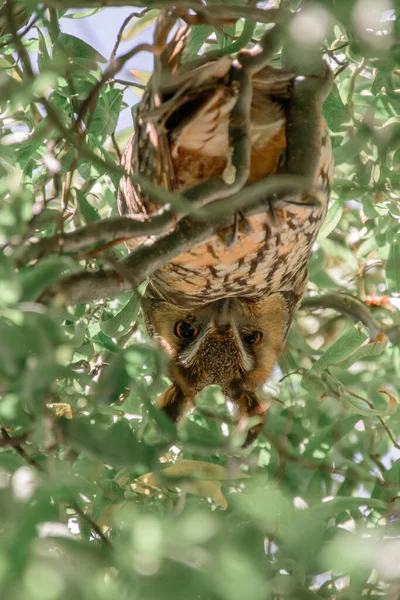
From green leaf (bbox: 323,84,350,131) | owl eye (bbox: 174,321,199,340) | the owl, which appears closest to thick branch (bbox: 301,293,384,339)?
the owl

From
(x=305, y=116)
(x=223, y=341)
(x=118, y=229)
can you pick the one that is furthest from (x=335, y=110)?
(x=118, y=229)

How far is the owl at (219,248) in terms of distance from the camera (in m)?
1.33

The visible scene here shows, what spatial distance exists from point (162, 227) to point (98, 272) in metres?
0.11

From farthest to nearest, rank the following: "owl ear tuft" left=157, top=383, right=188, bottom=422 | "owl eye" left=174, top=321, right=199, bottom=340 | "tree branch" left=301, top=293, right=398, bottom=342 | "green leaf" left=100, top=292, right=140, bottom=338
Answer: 1. "tree branch" left=301, top=293, right=398, bottom=342
2. "owl eye" left=174, top=321, right=199, bottom=340
3. "owl ear tuft" left=157, top=383, right=188, bottom=422
4. "green leaf" left=100, top=292, right=140, bottom=338

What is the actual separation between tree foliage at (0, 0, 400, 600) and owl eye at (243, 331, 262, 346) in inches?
8.3

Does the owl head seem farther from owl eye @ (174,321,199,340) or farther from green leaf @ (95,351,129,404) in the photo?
green leaf @ (95,351,129,404)

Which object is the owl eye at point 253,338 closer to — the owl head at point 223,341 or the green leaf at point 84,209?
the owl head at point 223,341

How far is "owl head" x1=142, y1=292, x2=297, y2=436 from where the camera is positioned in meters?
1.90

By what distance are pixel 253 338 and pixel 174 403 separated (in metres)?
0.32

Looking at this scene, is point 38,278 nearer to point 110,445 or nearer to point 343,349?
point 110,445

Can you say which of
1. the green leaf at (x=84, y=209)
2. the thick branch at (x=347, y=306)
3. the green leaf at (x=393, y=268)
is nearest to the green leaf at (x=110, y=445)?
the green leaf at (x=84, y=209)

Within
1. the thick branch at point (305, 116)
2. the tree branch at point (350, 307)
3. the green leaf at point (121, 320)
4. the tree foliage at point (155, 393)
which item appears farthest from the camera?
the tree branch at point (350, 307)

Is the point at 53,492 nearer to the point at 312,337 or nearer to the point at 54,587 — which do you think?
the point at 54,587

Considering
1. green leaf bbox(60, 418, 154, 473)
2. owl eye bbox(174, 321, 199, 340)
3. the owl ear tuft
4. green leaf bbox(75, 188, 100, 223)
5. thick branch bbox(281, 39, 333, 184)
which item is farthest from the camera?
owl eye bbox(174, 321, 199, 340)
